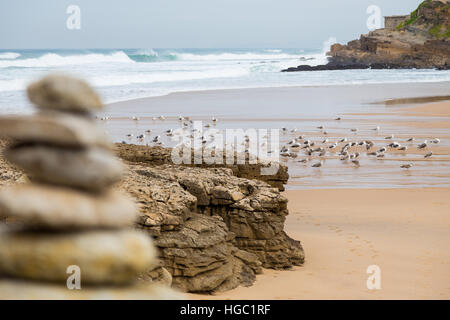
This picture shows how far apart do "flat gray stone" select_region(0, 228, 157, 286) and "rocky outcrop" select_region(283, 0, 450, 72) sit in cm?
7528

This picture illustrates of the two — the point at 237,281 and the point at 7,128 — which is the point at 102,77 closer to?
the point at 237,281

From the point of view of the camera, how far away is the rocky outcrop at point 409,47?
8238cm

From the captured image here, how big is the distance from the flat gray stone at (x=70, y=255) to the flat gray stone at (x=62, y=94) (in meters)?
0.60

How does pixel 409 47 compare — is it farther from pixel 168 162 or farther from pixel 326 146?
pixel 168 162

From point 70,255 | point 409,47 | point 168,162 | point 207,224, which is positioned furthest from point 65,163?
point 409,47

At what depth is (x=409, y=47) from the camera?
286 feet

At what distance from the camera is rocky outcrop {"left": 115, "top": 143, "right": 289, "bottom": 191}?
30.4ft

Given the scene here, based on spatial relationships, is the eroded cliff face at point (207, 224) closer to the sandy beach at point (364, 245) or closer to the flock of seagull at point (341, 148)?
the sandy beach at point (364, 245)

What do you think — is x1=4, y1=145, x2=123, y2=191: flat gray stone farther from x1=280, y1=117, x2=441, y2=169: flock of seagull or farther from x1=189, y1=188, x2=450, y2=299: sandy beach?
x1=280, y1=117, x2=441, y2=169: flock of seagull

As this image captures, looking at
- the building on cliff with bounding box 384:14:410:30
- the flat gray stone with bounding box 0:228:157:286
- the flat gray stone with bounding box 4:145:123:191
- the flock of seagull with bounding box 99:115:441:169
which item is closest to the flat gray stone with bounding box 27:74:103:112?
the flat gray stone with bounding box 4:145:123:191

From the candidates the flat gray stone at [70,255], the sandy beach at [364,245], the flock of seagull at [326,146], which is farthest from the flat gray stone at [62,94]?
the flock of seagull at [326,146]

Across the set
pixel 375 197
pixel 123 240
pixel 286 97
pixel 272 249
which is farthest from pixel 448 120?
pixel 123 240

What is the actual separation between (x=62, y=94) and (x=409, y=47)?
3530 inches
